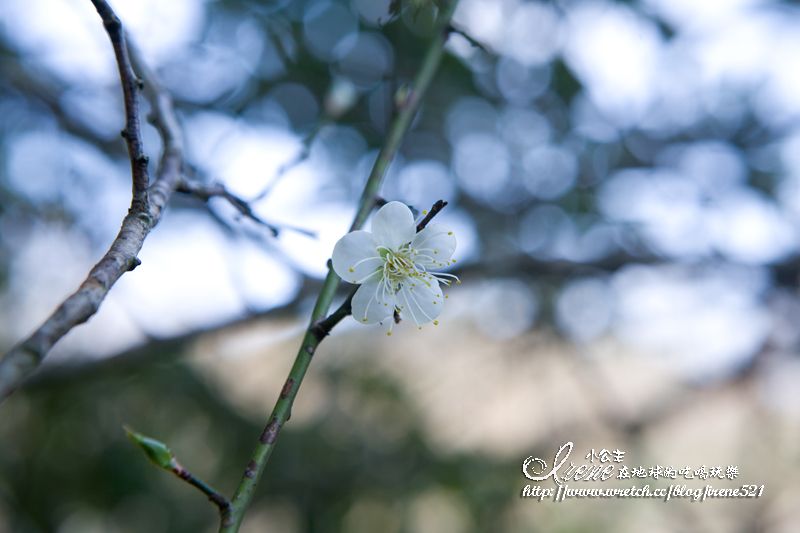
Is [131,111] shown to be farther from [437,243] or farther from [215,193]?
Result: [437,243]

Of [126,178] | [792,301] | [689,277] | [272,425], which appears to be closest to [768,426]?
[792,301]

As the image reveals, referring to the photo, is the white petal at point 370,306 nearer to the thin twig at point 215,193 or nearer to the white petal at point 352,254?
the white petal at point 352,254

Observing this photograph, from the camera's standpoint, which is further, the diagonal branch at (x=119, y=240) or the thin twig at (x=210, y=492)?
the thin twig at (x=210, y=492)

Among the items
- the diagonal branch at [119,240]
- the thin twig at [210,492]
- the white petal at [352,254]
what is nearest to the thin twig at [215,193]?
the diagonal branch at [119,240]

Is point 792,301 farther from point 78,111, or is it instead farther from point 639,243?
point 78,111

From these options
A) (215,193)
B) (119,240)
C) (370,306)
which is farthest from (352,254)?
(119,240)

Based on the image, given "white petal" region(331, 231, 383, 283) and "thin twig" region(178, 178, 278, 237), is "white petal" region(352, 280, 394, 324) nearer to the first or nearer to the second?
"white petal" region(331, 231, 383, 283)
